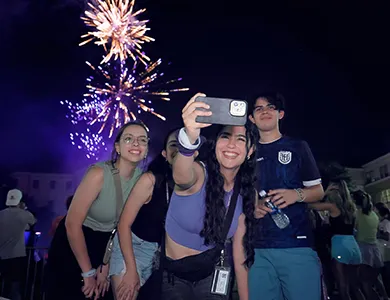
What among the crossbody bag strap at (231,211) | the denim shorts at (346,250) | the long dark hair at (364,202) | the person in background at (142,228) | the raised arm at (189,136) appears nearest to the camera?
the raised arm at (189,136)

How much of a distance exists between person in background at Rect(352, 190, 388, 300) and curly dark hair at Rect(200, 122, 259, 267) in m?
4.74

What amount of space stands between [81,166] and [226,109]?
6055 cm

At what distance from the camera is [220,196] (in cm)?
282

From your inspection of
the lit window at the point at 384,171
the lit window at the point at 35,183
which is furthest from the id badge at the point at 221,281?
the lit window at the point at 35,183

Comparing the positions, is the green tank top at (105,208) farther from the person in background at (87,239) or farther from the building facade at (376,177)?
the building facade at (376,177)

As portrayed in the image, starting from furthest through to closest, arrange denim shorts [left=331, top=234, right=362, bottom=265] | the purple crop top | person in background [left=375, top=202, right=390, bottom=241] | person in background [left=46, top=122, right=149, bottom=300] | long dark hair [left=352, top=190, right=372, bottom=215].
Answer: person in background [left=375, top=202, right=390, bottom=241]
long dark hair [left=352, top=190, right=372, bottom=215]
denim shorts [left=331, top=234, right=362, bottom=265]
person in background [left=46, top=122, right=149, bottom=300]
the purple crop top

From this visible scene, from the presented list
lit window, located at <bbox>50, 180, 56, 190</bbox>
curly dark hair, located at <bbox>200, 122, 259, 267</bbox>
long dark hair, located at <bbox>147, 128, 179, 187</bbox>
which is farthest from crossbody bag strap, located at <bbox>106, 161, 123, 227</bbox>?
lit window, located at <bbox>50, 180, 56, 190</bbox>

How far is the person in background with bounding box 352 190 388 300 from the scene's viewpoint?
700 cm

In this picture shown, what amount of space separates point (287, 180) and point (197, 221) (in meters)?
1.42

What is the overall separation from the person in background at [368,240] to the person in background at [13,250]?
6.38 meters

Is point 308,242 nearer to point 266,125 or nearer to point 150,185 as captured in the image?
point 266,125

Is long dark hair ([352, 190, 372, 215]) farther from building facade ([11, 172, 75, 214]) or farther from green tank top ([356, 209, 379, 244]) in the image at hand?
building facade ([11, 172, 75, 214])

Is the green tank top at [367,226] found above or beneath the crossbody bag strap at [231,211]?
beneath

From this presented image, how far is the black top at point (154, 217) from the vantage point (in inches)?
124
